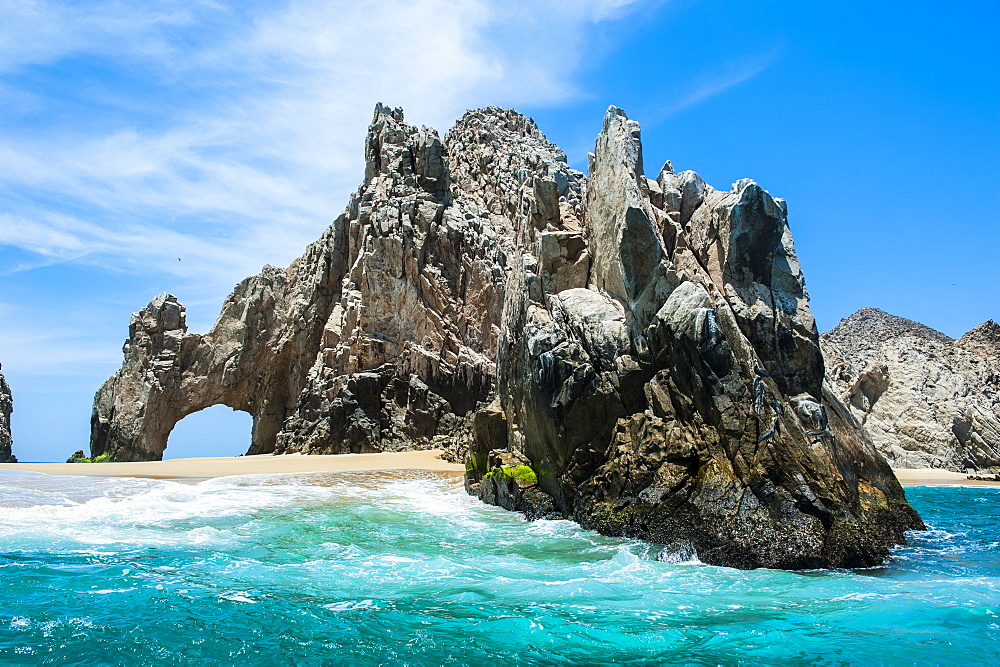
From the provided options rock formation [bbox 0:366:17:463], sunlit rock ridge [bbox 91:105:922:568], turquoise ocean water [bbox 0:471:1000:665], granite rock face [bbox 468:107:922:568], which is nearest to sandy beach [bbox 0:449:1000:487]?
sunlit rock ridge [bbox 91:105:922:568]

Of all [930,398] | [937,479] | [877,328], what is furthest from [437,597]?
[877,328]

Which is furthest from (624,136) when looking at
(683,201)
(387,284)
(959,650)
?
(387,284)

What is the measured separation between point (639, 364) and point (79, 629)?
7.85 meters

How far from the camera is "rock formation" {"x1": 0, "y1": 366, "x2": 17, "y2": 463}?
1404 inches

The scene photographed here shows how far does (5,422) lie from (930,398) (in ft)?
166

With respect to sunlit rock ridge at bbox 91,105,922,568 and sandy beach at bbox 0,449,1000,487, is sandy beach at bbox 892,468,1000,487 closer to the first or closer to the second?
sandy beach at bbox 0,449,1000,487

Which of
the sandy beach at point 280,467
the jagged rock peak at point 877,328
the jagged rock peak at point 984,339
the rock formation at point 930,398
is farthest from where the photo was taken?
the jagged rock peak at point 877,328

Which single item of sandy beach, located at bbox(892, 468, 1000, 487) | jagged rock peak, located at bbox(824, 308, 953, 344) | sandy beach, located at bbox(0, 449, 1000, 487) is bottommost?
sandy beach, located at bbox(892, 468, 1000, 487)

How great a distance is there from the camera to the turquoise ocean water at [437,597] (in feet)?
15.7

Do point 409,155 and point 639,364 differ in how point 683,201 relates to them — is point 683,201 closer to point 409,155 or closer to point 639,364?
point 639,364

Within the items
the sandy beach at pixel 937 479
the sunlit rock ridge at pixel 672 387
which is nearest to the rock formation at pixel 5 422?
the sunlit rock ridge at pixel 672 387

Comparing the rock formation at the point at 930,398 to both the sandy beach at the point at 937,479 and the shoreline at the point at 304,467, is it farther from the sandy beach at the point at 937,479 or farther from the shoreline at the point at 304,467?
the shoreline at the point at 304,467

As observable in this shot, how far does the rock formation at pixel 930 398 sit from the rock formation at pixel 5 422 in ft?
142

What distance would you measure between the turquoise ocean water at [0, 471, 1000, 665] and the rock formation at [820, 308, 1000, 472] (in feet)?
66.9
